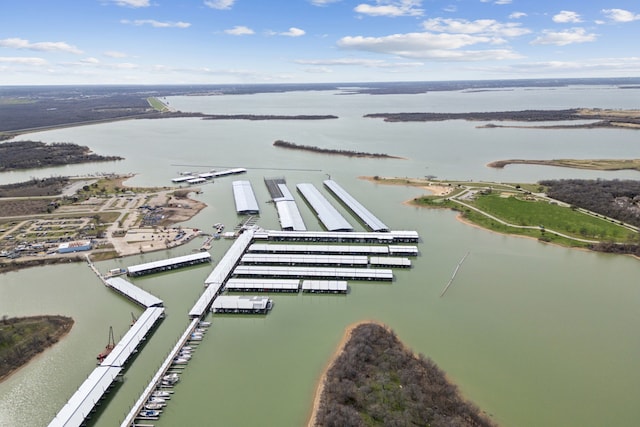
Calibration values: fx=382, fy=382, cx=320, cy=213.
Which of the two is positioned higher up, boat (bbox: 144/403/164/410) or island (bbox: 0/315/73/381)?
island (bbox: 0/315/73/381)

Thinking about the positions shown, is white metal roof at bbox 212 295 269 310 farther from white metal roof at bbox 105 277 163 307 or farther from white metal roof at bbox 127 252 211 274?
white metal roof at bbox 127 252 211 274

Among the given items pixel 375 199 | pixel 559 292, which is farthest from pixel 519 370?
pixel 375 199

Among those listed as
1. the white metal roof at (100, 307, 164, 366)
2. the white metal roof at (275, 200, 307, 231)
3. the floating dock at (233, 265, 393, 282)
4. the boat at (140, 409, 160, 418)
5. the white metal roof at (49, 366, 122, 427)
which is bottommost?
the boat at (140, 409, 160, 418)

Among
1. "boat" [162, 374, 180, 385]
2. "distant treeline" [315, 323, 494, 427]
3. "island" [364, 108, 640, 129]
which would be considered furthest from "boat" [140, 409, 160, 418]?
"island" [364, 108, 640, 129]

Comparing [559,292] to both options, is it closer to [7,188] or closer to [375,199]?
[375,199]

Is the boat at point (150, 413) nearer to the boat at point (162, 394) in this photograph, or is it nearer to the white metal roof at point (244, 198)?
the boat at point (162, 394)
